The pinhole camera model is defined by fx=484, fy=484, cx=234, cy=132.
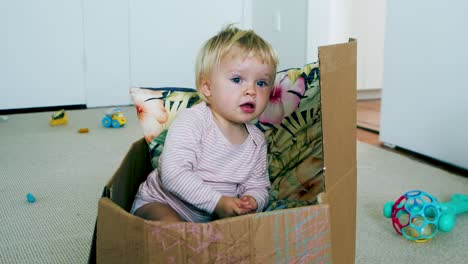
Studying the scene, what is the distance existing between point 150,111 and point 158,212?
11.5 inches

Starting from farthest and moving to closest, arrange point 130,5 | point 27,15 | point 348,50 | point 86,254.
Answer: point 130,5 < point 27,15 < point 86,254 < point 348,50

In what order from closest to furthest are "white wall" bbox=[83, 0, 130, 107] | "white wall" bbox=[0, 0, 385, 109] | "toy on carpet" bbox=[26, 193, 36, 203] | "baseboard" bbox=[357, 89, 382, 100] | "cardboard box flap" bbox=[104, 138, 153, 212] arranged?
"cardboard box flap" bbox=[104, 138, 153, 212] → "toy on carpet" bbox=[26, 193, 36, 203] → "white wall" bbox=[0, 0, 385, 109] → "white wall" bbox=[83, 0, 130, 107] → "baseboard" bbox=[357, 89, 382, 100]

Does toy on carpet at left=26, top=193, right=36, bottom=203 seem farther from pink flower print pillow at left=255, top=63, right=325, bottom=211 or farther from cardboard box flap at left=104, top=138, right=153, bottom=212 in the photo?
pink flower print pillow at left=255, top=63, right=325, bottom=211

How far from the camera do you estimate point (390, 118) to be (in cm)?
196

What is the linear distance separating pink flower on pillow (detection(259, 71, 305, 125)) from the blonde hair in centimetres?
12

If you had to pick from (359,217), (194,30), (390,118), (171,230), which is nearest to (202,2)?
(194,30)

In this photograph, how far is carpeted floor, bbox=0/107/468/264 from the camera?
107 centimetres

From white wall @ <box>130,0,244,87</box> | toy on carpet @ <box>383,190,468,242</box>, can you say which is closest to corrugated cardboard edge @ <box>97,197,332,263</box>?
toy on carpet @ <box>383,190,468,242</box>

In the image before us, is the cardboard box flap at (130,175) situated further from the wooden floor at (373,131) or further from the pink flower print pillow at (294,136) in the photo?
the wooden floor at (373,131)

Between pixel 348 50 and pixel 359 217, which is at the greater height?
pixel 348 50

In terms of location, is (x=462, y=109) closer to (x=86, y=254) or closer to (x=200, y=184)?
(x=200, y=184)

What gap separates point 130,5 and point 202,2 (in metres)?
0.45

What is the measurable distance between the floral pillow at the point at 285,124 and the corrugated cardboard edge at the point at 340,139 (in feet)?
0.81

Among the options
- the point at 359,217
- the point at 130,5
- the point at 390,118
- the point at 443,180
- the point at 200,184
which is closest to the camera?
the point at 200,184
